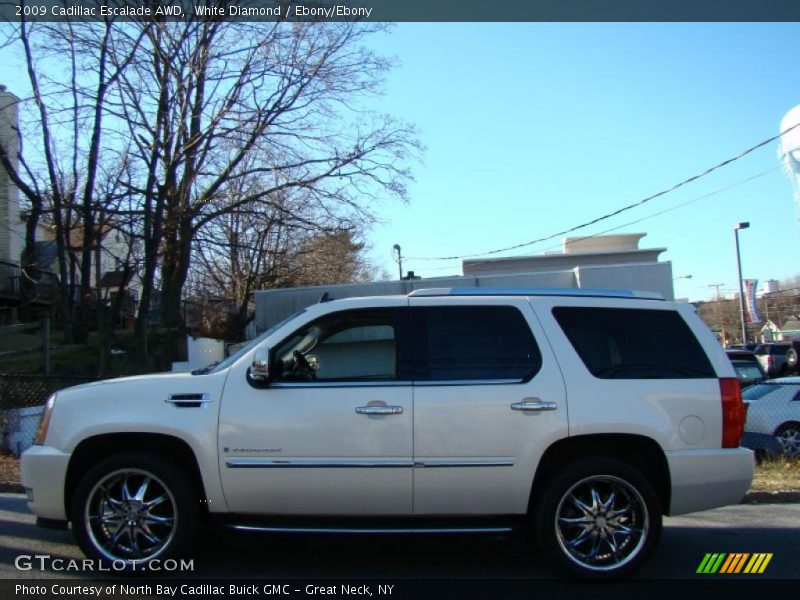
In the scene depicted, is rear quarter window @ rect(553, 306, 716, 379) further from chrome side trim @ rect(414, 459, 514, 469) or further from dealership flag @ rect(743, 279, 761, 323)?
dealership flag @ rect(743, 279, 761, 323)

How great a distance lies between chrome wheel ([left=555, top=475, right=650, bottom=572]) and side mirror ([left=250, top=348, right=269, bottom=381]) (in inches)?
85.0

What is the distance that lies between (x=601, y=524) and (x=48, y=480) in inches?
147

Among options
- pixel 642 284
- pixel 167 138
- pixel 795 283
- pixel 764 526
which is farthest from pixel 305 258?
pixel 795 283

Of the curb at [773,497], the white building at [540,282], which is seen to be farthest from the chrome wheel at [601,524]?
the white building at [540,282]

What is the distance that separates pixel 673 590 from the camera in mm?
4703

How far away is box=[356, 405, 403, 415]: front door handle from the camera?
188 inches

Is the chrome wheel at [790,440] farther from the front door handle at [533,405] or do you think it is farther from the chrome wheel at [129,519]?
the chrome wheel at [129,519]

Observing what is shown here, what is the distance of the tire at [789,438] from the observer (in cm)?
1093

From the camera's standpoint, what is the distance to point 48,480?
485cm

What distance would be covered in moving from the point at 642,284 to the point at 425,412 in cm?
1556

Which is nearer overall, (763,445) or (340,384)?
(340,384)

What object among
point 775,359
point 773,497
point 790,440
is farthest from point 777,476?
point 775,359

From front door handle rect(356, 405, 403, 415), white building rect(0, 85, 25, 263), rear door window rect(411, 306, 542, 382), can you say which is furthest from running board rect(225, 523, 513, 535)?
white building rect(0, 85, 25, 263)

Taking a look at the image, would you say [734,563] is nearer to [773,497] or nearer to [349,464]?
[773,497]
